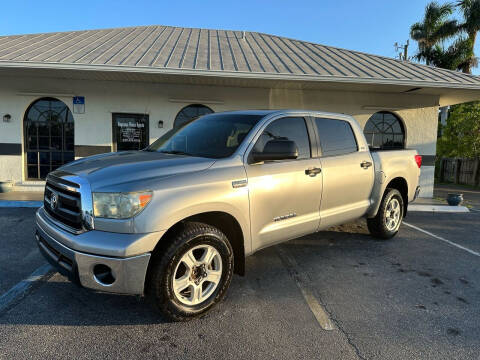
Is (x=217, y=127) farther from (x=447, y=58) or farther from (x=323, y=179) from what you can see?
(x=447, y=58)

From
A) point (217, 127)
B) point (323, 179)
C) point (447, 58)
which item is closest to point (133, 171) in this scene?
point (217, 127)

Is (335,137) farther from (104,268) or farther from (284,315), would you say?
(104,268)

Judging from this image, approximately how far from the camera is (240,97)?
9539mm

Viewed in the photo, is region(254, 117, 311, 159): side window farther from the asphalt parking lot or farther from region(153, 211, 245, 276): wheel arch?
the asphalt parking lot

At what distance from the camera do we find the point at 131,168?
2.68 meters

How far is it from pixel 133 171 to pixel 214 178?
688mm

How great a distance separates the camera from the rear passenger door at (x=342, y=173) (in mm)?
3871

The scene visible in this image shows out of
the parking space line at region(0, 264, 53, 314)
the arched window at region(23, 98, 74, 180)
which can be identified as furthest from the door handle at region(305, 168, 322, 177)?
the arched window at region(23, 98, 74, 180)

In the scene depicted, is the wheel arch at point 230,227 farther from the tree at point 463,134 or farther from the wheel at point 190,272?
the tree at point 463,134

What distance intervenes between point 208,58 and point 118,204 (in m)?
7.35

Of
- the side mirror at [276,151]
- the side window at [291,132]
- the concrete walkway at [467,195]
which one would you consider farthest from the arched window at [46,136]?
the concrete walkway at [467,195]

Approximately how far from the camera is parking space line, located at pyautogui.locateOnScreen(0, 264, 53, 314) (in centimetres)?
296

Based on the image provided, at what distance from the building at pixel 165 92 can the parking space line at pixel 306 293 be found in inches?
205

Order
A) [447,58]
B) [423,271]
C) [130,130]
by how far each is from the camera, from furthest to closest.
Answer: [447,58] → [130,130] → [423,271]
